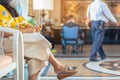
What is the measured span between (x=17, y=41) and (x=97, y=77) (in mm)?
2086

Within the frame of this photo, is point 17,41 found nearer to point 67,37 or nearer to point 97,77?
point 97,77

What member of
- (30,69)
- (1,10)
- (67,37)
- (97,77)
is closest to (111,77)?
(97,77)

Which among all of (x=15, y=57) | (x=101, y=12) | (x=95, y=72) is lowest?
(x=95, y=72)

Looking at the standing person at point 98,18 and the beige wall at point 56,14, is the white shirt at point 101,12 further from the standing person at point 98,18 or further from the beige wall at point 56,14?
the beige wall at point 56,14

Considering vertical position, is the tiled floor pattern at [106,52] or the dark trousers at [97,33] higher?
the dark trousers at [97,33]

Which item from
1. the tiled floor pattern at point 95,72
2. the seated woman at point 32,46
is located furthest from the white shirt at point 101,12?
the seated woman at point 32,46

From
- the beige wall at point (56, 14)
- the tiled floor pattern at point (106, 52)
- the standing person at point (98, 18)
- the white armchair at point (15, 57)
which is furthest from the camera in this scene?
the beige wall at point (56, 14)

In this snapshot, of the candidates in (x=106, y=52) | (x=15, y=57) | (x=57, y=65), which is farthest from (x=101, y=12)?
(x=15, y=57)

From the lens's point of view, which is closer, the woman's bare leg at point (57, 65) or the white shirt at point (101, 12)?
the woman's bare leg at point (57, 65)

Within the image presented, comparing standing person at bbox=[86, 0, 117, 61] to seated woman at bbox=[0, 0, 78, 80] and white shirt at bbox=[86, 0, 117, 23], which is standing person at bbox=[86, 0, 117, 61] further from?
seated woman at bbox=[0, 0, 78, 80]

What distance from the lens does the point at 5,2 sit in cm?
336

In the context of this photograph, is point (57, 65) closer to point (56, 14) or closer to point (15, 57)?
point (15, 57)

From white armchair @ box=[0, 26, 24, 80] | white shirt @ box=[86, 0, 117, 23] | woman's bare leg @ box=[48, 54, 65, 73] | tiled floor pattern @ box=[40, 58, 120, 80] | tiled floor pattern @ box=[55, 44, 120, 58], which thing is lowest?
tiled floor pattern @ box=[55, 44, 120, 58]

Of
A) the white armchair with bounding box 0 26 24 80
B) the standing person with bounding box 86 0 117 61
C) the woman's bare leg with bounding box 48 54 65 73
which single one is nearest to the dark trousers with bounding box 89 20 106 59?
the standing person with bounding box 86 0 117 61
